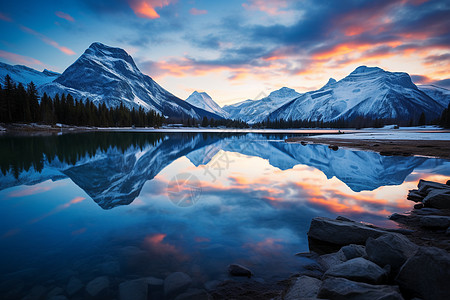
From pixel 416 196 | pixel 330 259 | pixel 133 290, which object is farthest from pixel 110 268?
pixel 416 196

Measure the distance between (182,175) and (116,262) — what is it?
650 inches

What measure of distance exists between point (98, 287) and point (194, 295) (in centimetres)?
283

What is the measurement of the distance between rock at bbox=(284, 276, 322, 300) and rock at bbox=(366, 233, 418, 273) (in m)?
1.98

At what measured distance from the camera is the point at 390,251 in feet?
22.0

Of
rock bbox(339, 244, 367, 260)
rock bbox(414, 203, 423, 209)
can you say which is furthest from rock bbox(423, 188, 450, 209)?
rock bbox(339, 244, 367, 260)

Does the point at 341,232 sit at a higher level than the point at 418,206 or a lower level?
higher

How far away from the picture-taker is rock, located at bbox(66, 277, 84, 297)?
655 cm

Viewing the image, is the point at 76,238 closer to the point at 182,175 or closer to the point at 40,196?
the point at 40,196

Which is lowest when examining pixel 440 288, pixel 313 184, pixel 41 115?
pixel 313 184

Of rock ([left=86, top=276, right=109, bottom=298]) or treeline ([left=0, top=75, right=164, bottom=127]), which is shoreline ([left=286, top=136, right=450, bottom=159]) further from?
treeline ([left=0, top=75, right=164, bottom=127])

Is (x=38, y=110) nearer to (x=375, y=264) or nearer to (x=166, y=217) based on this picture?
(x=166, y=217)

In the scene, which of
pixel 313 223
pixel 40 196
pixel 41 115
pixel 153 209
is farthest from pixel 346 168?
pixel 41 115

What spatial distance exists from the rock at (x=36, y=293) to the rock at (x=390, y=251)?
30.9 ft

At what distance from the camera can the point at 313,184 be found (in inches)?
821
